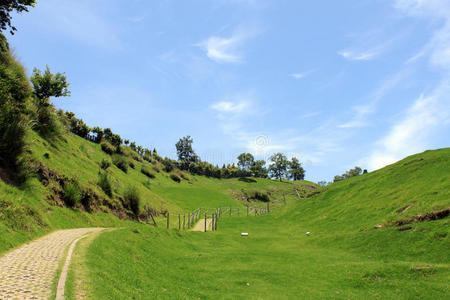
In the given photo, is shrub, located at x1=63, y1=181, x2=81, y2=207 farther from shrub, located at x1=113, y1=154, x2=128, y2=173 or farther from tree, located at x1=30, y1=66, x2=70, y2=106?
shrub, located at x1=113, y1=154, x2=128, y2=173

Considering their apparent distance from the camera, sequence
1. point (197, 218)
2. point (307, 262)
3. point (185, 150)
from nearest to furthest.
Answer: point (307, 262)
point (197, 218)
point (185, 150)

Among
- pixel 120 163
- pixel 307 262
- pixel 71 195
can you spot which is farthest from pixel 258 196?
pixel 71 195

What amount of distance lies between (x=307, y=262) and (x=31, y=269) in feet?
57.8

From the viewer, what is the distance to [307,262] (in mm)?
19922

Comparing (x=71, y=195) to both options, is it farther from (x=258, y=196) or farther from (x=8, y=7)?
(x=258, y=196)

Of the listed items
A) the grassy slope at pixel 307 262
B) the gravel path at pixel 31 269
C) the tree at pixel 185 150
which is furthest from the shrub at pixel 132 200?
the tree at pixel 185 150

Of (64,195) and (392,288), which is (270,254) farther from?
(64,195)

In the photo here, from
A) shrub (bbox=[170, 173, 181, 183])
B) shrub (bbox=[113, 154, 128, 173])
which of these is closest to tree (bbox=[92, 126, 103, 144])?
shrub (bbox=[113, 154, 128, 173])

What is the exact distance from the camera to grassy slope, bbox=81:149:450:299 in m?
12.6

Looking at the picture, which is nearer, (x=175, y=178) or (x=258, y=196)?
(x=175, y=178)

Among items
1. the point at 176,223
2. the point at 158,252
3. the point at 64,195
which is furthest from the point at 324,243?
the point at 64,195

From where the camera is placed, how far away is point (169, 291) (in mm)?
12352

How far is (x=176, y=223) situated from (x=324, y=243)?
23.5 meters

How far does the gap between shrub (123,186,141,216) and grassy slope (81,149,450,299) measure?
30.4ft
